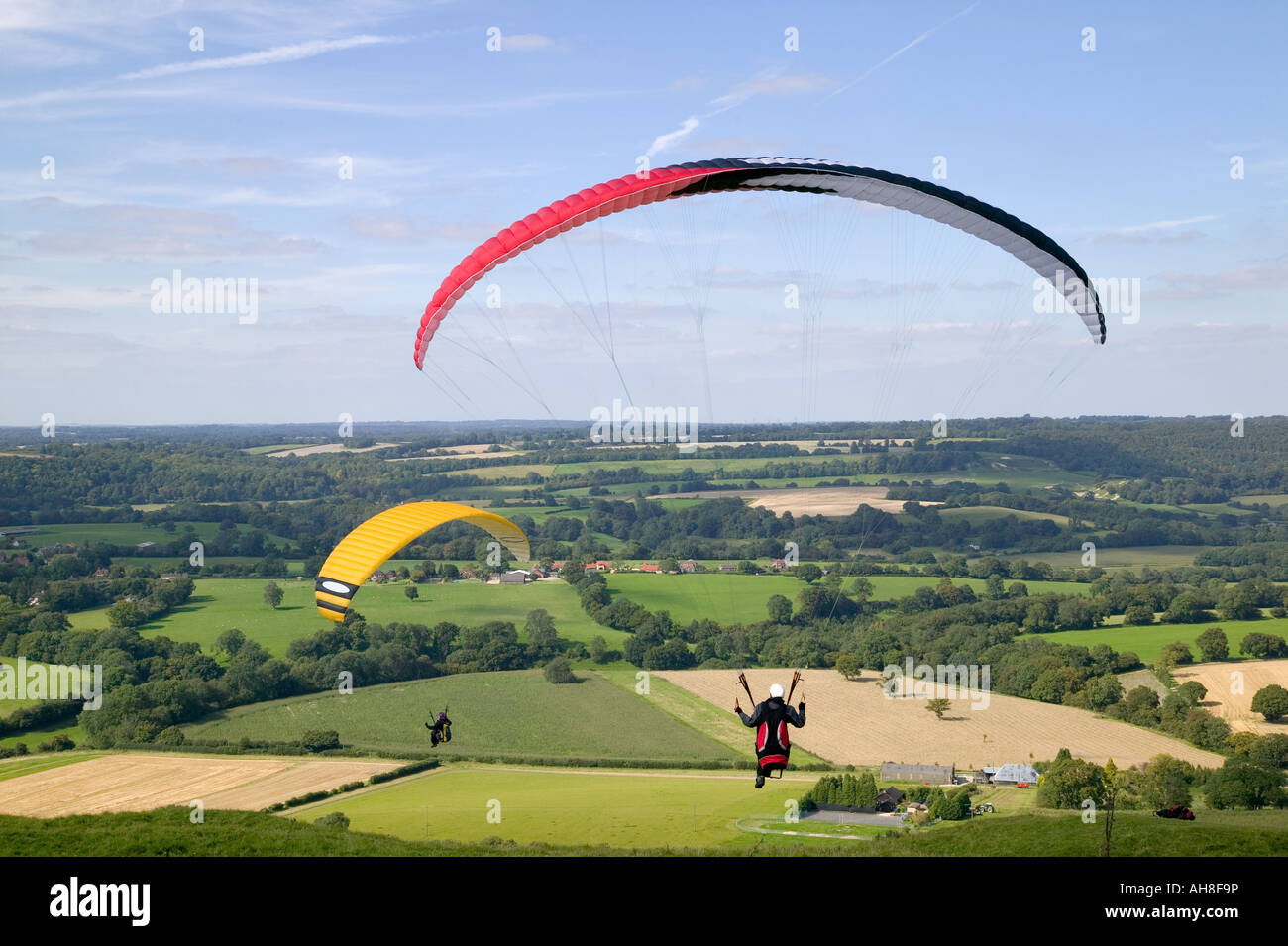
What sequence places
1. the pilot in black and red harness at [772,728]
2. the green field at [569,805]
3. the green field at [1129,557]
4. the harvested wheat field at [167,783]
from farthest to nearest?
the green field at [1129,557]
the harvested wheat field at [167,783]
the green field at [569,805]
the pilot in black and red harness at [772,728]

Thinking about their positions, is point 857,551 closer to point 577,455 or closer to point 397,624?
point 397,624

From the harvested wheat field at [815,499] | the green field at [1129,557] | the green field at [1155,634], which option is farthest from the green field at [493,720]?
the harvested wheat field at [815,499]

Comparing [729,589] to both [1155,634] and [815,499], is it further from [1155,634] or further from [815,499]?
[815,499]

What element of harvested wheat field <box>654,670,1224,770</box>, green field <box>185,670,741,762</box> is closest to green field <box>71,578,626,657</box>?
green field <box>185,670,741,762</box>

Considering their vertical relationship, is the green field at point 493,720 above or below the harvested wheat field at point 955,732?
below

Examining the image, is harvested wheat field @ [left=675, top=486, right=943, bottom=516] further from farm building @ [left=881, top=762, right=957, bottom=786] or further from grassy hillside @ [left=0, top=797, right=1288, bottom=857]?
grassy hillside @ [left=0, top=797, right=1288, bottom=857]

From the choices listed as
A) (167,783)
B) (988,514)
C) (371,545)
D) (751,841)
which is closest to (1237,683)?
(751,841)

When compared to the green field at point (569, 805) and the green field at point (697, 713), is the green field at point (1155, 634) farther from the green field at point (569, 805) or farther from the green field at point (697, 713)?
the green field at point (569, 805)

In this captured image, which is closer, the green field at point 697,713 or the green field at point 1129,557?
the green field at point 697,713
